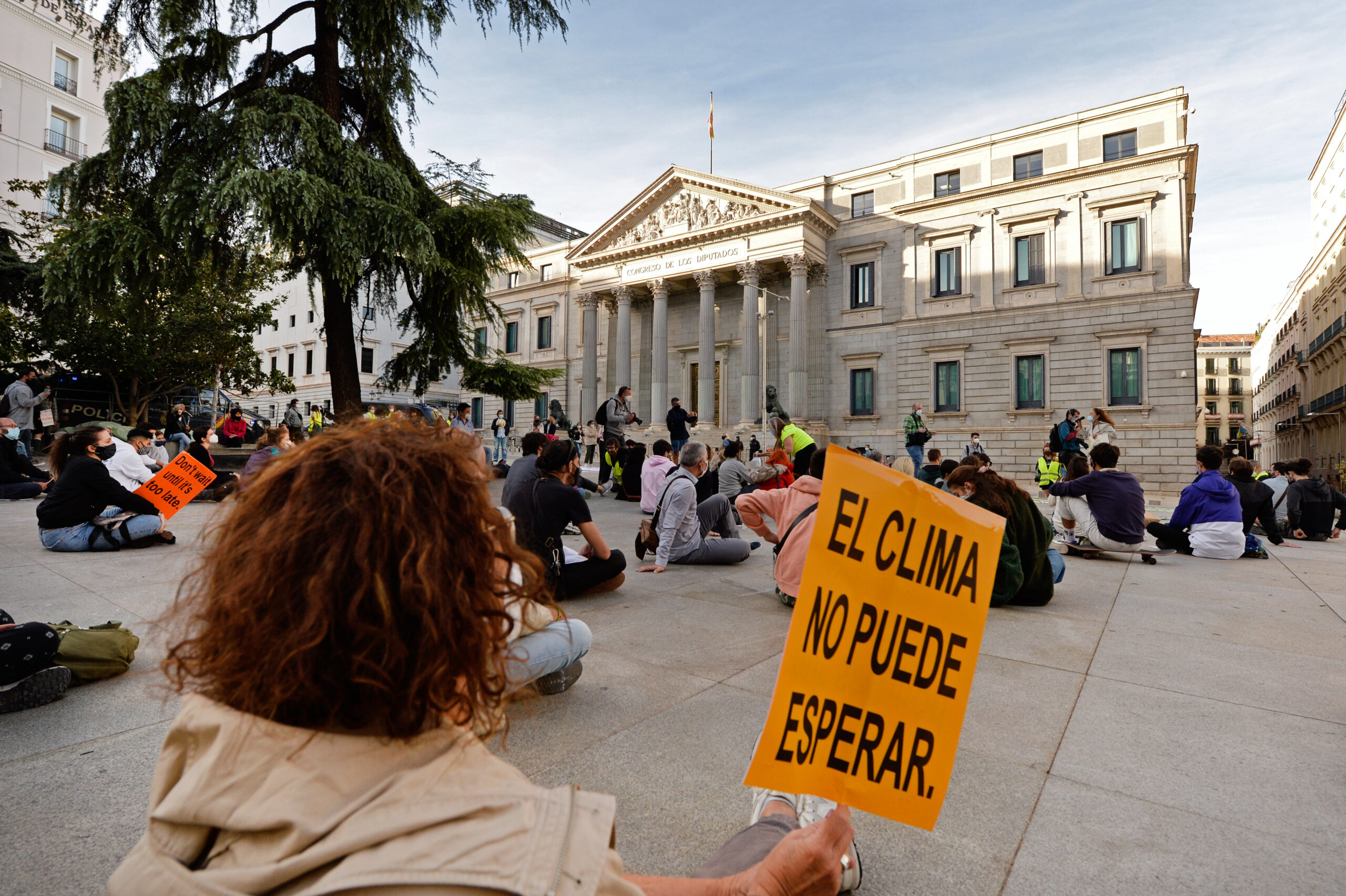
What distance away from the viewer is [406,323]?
13820 millimetres

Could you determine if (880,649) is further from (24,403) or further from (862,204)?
(862,204)

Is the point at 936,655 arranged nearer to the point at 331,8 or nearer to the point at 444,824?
the point at 444,824

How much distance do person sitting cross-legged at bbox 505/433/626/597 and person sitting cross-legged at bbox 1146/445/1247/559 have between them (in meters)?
6.76

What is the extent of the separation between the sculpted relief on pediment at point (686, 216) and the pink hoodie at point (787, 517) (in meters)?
27.6

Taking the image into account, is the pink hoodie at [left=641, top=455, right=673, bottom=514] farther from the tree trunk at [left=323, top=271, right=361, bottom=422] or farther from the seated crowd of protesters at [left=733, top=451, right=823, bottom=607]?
the tree trunk at [left=323, top=271, right=361, bottom=422]

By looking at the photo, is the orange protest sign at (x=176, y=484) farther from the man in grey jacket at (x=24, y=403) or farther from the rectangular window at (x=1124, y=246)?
the rectangular window at (x=1124, y=246)

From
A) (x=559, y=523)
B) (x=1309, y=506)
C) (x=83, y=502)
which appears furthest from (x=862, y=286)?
(x=83, y=502)

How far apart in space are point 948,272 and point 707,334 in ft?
34.1

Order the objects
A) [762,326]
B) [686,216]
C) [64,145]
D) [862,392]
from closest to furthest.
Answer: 1. [862,392]
2. [762,326]
3. [686,216]
4. [64,145]

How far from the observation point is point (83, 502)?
6512 mm

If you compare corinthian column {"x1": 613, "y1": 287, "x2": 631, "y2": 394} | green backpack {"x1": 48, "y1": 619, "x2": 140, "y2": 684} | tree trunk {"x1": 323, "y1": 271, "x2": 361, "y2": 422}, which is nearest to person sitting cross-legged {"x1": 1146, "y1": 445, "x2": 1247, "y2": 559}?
green backpack {"x1": 48, "y1": 619, "x2": 140, "y2": 684}

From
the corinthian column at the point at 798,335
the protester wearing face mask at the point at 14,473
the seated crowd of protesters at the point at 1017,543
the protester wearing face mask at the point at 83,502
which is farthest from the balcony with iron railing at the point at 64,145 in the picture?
the seated crowd of protesters at the point at 1017,543

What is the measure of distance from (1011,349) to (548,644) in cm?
2817

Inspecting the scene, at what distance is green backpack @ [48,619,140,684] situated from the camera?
10.6 feet
